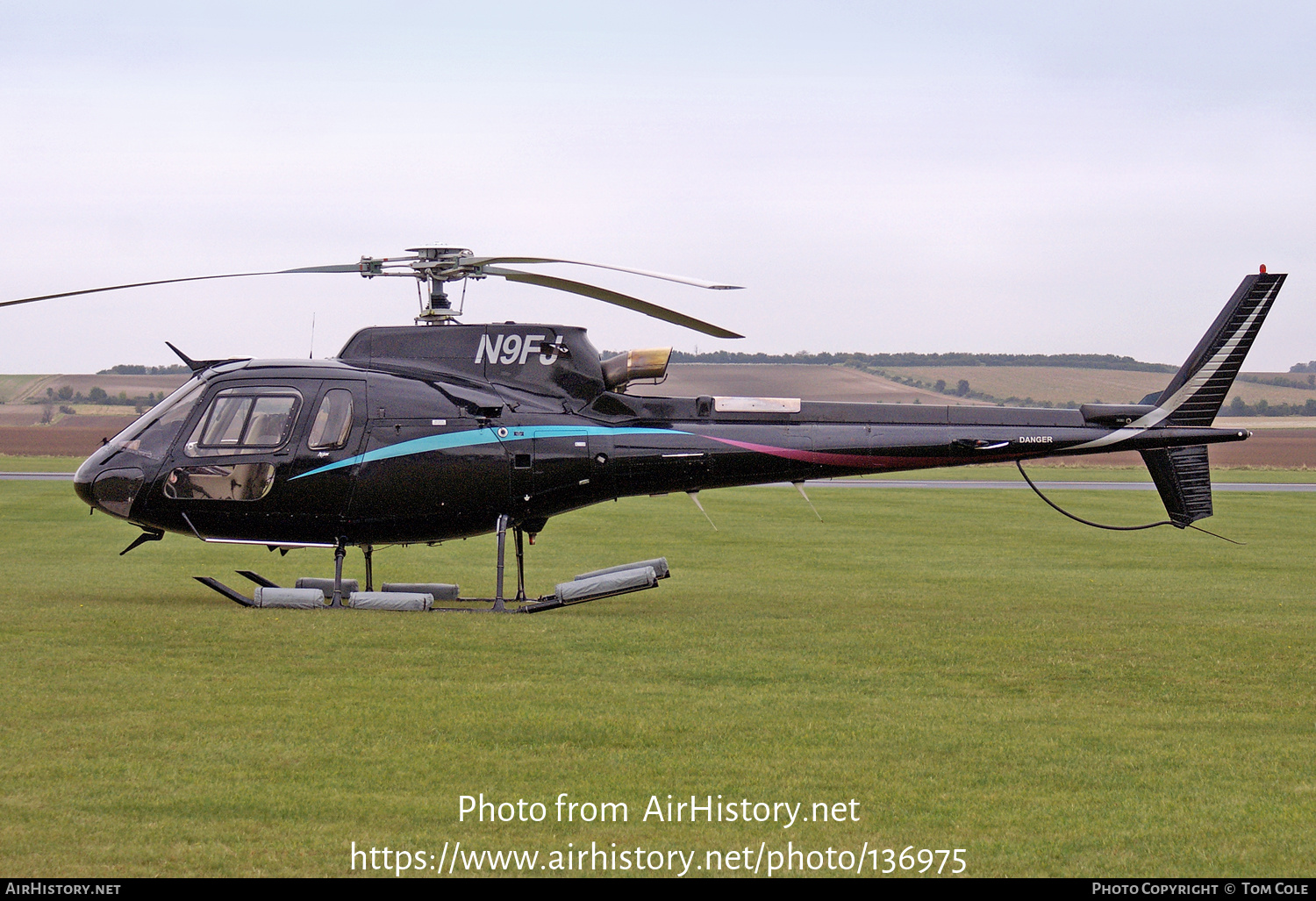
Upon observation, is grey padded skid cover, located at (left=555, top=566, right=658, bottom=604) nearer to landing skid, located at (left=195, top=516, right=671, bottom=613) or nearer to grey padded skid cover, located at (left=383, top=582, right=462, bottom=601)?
landing skid, located at (left=195, top=516, right=671, bottom=613)

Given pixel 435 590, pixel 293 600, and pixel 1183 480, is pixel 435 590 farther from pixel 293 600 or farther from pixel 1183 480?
pixel 1183 480

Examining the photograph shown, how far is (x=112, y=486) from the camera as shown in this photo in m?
16.2

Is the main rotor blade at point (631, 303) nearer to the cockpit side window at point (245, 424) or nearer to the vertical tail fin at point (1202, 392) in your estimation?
the cockpit side window at point (245, 424)

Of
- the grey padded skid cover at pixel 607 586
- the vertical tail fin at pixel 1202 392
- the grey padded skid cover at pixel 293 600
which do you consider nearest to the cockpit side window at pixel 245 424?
the grey padded skid cover at pixel 293 600

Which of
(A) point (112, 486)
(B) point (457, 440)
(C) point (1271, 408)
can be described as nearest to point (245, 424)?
(A) point (112, 486)

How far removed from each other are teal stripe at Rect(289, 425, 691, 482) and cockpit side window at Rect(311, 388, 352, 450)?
0.28 metres

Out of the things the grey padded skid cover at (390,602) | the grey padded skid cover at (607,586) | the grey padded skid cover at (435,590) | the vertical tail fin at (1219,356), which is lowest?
the grey padded skid cover at (435,590)

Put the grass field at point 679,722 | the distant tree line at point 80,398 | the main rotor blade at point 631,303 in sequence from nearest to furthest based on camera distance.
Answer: the grass field at point 679,722 < the main rotor blade at point 631,303 < the distant tree line at point 80,398

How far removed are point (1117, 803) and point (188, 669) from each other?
8.36 meters

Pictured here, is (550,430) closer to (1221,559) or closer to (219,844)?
(219,844)

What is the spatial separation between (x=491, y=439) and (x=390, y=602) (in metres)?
2.50

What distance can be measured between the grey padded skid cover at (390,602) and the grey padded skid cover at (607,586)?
5.73 ft

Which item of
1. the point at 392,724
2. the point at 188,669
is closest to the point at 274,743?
the point at 392,724

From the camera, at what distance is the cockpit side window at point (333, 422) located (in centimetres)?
1603
